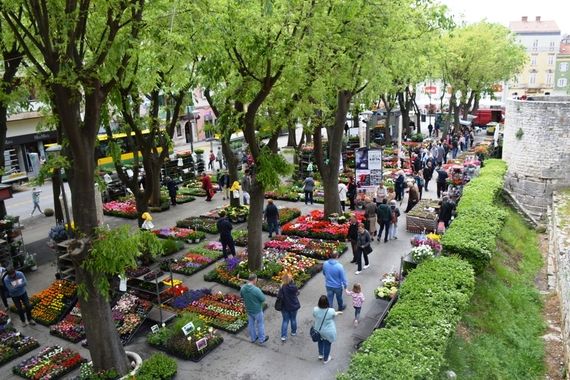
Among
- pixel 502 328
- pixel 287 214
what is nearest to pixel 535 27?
pixel 287 214

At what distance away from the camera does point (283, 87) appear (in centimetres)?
1477

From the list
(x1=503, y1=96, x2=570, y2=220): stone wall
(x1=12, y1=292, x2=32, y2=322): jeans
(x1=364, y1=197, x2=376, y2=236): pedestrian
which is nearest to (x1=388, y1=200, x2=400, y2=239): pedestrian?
(x1=364, y1=197, x2=376, y2=236): pedestrian

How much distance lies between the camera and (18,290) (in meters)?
12.3

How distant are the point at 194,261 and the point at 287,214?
559 centimetres

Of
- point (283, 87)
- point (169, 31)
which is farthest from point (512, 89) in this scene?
point (169, 31)

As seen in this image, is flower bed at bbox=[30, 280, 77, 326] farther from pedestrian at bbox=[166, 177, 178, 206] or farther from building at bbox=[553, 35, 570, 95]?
building at bbox=[553, 35, 570, 95]

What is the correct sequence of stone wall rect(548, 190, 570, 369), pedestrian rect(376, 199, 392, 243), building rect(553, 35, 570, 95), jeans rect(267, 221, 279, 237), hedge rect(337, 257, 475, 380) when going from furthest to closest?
1. building rect(553, 35, 570, 95)
2. jeans rect(267, 221, 279, 237)
3. pedestrian rect(376, 199, 392, 243)
4. stone wall rect(548, 190, 570, 369)
5. hedge rect(337, 257, 475, 380)

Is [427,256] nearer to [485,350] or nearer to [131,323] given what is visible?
[485,350]

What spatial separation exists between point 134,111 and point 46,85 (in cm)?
917

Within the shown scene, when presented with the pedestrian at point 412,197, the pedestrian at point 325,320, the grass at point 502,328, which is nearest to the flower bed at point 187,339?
the pedestrian at point 325,320

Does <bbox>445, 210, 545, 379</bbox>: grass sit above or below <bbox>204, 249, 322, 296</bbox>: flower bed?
below

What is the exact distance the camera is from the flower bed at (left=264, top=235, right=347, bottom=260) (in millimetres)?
16234

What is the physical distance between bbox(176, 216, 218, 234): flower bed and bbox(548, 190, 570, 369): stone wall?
11.8 meters

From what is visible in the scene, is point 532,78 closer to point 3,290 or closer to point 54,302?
point 54,302
